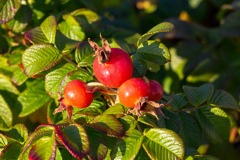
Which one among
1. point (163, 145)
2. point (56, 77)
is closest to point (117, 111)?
point (163, 145)

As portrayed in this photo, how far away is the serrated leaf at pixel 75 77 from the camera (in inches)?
32.8

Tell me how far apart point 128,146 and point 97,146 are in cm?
8

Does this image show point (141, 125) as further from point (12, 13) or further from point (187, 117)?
point (12, 13)

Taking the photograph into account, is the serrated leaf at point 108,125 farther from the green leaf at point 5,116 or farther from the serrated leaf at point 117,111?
the green leaf at point 5,116

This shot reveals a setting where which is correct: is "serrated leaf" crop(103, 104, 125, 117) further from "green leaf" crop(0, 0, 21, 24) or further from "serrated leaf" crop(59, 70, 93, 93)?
"green leaf" crop(0, 0, 21, 24)

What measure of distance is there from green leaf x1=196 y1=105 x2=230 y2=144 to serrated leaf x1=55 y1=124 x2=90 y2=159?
1.43ft

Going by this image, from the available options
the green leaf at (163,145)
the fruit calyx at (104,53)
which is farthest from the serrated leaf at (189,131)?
the fruit calyx at (104,53)

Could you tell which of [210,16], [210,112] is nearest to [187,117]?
[210,112]

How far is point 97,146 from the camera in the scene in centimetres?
73

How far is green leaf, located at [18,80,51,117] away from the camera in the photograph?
1.02 metres

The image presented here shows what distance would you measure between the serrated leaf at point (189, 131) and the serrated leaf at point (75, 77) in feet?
1.12

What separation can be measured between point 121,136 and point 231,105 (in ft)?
1.49

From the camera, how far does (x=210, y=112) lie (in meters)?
0.95

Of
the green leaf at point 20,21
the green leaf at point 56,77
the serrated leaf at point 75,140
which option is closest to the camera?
the serrated leaf at point 75,140
